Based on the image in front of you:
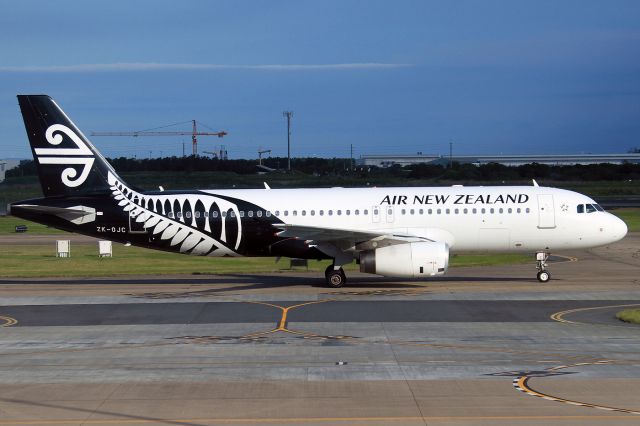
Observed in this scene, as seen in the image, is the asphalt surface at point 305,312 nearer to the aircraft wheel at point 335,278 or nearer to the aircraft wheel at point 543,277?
the aircraft wheel at point 335,278

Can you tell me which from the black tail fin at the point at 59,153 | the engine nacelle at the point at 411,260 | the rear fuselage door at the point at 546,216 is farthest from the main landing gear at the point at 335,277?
the black tail fin at the point at 59,153

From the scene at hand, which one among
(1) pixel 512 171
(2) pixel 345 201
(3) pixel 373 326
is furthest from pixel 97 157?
(1) pixel 512 171

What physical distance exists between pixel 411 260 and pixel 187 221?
988cm

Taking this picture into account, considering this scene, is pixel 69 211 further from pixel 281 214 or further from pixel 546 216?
pixel 546 216

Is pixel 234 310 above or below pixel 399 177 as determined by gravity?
below

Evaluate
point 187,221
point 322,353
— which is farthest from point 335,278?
point 322,353

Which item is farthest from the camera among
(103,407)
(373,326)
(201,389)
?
(373,326)

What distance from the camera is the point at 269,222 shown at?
38562mm

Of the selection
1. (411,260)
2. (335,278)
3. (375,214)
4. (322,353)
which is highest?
(375,214)

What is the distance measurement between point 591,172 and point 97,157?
9315cm

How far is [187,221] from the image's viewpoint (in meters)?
38.8

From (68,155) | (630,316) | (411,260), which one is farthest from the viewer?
(68,155)

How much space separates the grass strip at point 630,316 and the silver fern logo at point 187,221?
16.4 meters

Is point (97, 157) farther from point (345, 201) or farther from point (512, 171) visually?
point (512, 171)
